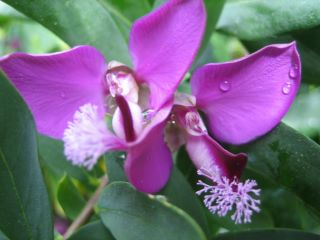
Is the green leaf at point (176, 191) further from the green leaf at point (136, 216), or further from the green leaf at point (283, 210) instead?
the green leaf at point (283, 210)

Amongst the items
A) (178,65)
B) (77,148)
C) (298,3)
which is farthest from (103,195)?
(298,3)

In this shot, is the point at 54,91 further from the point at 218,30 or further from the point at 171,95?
the point at 218,30

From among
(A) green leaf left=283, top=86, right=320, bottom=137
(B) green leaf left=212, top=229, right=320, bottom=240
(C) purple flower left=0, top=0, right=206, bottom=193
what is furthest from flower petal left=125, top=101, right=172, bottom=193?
(A) green leaf left=283, top=86, right=320, bottom=137

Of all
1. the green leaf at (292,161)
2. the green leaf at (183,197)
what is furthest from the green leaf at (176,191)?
the green leaf at (292,161)

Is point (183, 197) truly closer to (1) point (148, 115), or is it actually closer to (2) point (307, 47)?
(1) point (148, 115)

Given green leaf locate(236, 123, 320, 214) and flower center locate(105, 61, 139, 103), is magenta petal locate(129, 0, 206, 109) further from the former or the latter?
green leaf locate(236, 123, 320, 214)

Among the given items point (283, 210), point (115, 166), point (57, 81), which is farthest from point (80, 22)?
point (283, 210)

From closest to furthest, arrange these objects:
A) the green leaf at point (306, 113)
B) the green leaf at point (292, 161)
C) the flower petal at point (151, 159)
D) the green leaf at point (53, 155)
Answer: the flower petal at point (151, 159) → the green leaf at point (292, 161) → the green leaf at point (306, 113) → the green leaf at point (53, 155)
